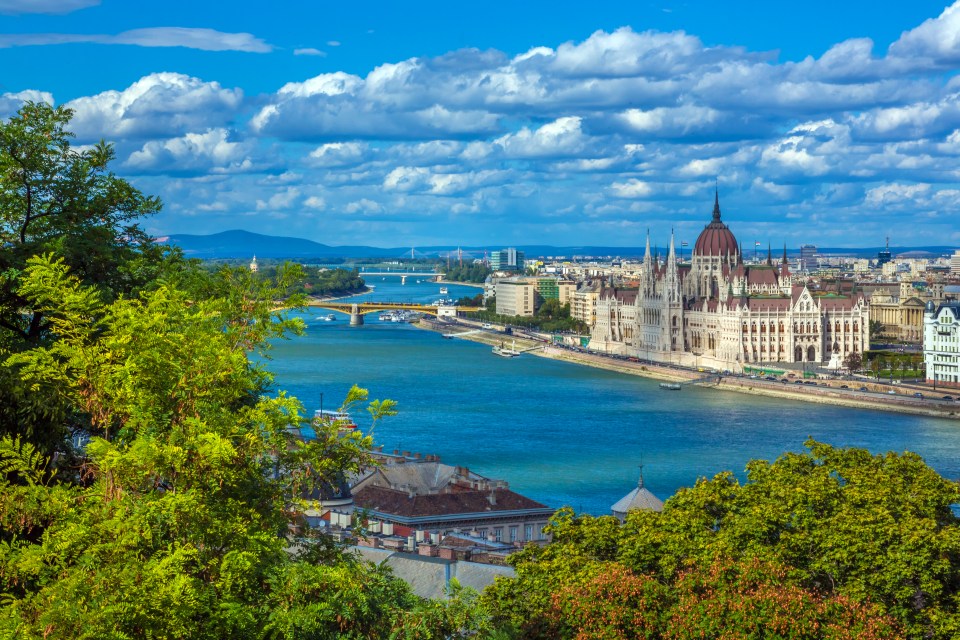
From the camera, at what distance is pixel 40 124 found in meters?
9.62

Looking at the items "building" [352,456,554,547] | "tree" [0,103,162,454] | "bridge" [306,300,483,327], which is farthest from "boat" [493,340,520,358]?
"tree" [0,103,162,454]

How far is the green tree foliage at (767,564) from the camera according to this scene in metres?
10.2

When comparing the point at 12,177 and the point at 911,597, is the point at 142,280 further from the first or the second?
the point at 911,597

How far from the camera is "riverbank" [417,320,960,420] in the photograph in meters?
47.2

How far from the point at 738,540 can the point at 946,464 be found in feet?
74.1

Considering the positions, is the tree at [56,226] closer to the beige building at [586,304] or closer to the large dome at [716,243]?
the large dome at [716,243]

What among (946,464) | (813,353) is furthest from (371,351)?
(946,464)

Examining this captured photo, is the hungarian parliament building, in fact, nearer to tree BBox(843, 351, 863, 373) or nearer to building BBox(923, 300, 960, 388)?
tree BBox(843, 351, 863, 373)

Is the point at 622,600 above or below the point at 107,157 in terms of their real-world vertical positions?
below

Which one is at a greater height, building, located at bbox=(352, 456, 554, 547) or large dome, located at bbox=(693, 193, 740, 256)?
large dome, located at bbox=(693, 193, 740, 256)

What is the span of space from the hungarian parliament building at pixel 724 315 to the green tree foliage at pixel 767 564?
50.2 m

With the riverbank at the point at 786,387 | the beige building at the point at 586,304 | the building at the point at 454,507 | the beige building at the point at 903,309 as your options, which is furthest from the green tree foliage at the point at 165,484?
the beige building at the point at 586,304

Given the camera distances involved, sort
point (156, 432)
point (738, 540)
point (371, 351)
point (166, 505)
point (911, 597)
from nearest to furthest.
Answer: point (166, 505), point (156, 432), point (911, 597), point (738, 540), point (371, 351)

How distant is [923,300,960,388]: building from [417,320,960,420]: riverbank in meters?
2.65
